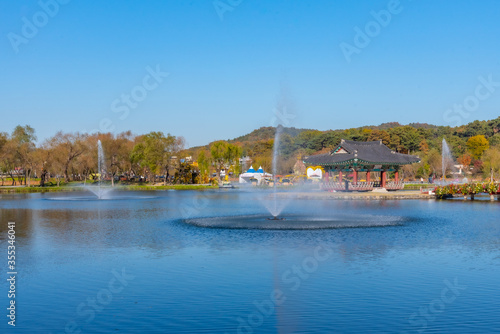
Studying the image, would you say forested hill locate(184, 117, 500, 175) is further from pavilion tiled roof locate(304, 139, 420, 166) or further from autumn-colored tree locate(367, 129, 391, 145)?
pavilion tiled roof locate(304, 139, 420, 166)

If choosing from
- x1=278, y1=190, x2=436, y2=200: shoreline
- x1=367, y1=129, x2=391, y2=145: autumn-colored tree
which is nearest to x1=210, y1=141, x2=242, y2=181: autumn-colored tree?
x1=278, y1=190, x2=436, y2=200: shoreline

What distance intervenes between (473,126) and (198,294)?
384 ft

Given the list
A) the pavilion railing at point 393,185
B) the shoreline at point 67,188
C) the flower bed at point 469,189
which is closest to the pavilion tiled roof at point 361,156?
the pavilion railing at point 393,185

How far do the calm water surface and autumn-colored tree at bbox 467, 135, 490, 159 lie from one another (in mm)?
86011

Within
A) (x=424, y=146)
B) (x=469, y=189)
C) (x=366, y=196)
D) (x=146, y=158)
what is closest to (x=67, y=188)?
(x=146, y=158)

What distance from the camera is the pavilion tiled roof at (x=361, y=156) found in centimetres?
5305

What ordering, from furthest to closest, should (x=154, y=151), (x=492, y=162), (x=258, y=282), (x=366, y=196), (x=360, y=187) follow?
(x=154, y=151)
(x=492, y=162)
(x=360, y=187)
(x=366, y=196)
(x=258, y=282)

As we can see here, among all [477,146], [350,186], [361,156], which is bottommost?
[350,186]

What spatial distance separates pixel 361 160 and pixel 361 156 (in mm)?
1235

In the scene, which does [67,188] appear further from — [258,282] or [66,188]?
[258,282]

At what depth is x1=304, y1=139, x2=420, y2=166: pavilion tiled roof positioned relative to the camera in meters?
53.1

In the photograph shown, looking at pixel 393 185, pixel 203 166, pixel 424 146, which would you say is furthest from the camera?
pixel 424 146

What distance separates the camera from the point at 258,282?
40.5 feet

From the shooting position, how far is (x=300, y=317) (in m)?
9.60
